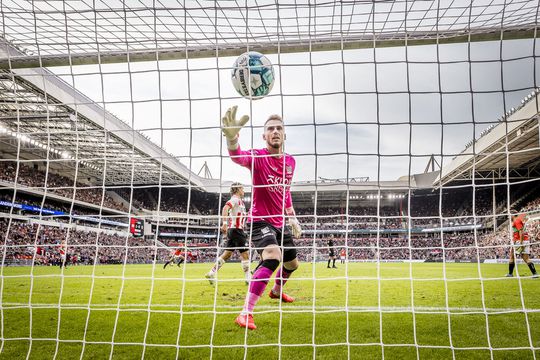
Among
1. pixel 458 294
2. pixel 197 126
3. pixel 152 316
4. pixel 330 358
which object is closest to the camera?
pixel 330 358

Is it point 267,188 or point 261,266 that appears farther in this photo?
point 267,188

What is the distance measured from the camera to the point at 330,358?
313cm

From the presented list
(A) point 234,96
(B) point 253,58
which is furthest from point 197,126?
(B) point 253,58

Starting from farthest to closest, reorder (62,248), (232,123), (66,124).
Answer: (62,248), (66,124), (232,123)

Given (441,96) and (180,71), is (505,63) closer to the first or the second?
(441,96)

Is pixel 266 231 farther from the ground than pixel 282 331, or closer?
farther from the ground

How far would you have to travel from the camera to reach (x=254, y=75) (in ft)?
13.8

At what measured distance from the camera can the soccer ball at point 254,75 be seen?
4207 mm

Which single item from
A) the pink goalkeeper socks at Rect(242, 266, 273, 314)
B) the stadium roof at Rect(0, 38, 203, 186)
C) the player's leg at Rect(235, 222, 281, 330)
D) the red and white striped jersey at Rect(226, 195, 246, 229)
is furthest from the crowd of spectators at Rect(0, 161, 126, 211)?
the pink goalkeeper socks at Rect(242, 266, 273, 314)

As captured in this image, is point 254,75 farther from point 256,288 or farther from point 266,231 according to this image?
point 256,288

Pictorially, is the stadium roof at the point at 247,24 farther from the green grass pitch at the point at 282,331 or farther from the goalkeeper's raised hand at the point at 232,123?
the green grass pitch at the point at 282,331

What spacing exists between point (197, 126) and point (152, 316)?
8.61 feet

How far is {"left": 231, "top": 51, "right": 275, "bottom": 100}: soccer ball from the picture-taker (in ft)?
13.8

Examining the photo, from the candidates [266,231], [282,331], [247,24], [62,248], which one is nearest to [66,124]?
[62,248]
